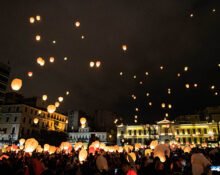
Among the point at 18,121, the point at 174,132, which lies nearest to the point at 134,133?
the point at 174,132

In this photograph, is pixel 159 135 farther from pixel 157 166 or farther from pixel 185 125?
pixel 157 166

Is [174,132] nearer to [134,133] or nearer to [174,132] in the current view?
[174,132]

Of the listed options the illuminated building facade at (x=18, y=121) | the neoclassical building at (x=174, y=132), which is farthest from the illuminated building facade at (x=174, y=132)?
the illuminated building facade at (x=18, y=121)

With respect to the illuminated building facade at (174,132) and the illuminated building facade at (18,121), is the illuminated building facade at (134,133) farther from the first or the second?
the illuminated building facade at (18,121)

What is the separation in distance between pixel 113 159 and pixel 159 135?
65.0 m

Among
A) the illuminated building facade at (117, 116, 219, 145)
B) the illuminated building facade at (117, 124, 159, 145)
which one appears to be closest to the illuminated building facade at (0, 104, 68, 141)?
the illuminated building facade at (117, 116, 219, 145)

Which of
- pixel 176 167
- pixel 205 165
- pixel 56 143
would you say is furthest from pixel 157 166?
pixel 56 143

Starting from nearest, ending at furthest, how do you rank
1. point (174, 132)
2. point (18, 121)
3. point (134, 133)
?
point (18, 121) < point (174, 132) < point (134, 133)

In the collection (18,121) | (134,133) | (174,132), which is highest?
(18,121)

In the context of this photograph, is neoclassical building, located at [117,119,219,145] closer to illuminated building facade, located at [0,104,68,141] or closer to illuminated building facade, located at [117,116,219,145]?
A: illuminated building facade, located at [117,116,219,145]

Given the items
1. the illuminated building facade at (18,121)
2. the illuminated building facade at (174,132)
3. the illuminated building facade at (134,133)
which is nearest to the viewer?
the illuminated building facade at (18,121)

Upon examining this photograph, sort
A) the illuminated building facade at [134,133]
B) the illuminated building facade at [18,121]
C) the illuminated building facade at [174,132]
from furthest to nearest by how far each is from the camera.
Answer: the illuminated building facade at [134,133] → the illuminated building facade at [174,132] → the illuminated building facade at [18,121]

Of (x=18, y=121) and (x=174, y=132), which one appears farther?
(x=174, y=132)

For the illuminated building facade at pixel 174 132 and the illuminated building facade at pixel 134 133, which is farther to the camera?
the illuminated building facade at pixel 134 133
